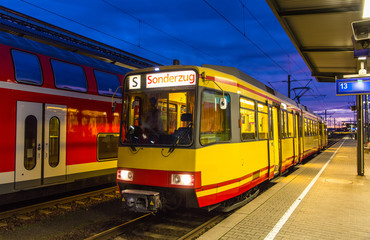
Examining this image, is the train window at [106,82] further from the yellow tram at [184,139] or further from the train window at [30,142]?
the yellow tram at [184,139]

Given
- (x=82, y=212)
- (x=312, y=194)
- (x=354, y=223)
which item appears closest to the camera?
(x=354, y=223)

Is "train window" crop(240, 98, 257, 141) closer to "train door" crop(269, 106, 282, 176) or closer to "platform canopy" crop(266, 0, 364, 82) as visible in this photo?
"train door" crop(269, 106, 282, 176)

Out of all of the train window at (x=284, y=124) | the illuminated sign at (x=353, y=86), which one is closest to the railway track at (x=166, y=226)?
the train window at (x=284, y=124)

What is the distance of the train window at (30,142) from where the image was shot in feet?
23.5

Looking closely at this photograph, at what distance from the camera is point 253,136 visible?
753 cm

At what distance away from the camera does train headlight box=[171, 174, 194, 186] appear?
17.6ft

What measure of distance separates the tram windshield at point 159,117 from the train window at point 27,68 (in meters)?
2.67

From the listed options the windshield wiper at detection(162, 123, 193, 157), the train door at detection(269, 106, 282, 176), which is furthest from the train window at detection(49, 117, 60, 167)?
the train door at detection(269, 106, 282, 176)

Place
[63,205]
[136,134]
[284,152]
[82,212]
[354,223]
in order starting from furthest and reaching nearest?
1. [284,152]
2. [63,205]
3. [82,212]
4. [136,134]
5. [354,223]

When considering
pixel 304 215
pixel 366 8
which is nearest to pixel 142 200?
pixel 304 215

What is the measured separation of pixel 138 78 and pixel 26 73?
2981 mm

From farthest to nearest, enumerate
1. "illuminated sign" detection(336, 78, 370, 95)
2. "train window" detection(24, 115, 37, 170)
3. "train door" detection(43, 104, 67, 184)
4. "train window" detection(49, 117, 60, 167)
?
"illuminated sign" detection(336, 78, 370, 95) < "train window" detection(49, 117, 60, 167) < "train door" detection(43, 104, 67, 184) < "train window" detection(24, 115, 37, 170)

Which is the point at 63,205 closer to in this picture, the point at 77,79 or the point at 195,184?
the point at 77,79

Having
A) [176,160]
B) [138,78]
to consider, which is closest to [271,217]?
[176,160]
